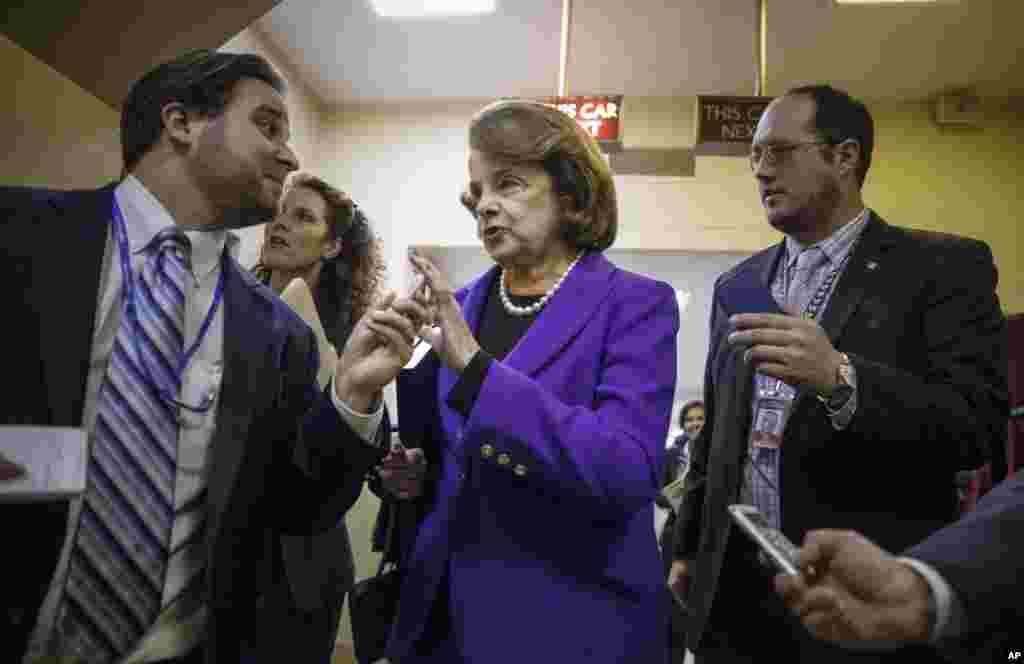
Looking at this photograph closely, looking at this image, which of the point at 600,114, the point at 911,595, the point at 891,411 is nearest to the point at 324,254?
the point at 891,411

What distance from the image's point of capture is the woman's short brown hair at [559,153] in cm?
140

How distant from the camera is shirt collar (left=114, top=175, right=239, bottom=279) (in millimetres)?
1265

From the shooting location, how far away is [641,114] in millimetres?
5434

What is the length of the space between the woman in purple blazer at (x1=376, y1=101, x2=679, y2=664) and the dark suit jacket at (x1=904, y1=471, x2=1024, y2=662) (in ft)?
1.61

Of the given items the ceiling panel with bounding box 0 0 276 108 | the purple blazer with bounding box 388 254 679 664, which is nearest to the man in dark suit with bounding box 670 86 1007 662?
the purple blazer with bounding box 388 254 679 664

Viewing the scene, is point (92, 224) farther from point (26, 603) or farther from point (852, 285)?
point (852, 285)

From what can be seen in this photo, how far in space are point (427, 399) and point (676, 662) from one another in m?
0.64

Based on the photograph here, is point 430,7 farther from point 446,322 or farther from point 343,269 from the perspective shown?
point 446,322

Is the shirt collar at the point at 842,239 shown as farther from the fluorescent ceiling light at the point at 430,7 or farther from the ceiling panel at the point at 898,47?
the fluorescent ceiling light at the point at 430,7

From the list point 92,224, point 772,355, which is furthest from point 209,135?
point 772,355

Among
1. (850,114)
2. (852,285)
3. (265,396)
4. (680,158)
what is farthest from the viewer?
(680,158)

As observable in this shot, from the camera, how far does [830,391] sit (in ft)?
4.54

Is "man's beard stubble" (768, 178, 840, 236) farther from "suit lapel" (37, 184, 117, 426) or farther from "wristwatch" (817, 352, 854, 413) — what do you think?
"suit lapel" (37, 184, 117, 426)

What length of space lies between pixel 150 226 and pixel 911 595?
123cm
